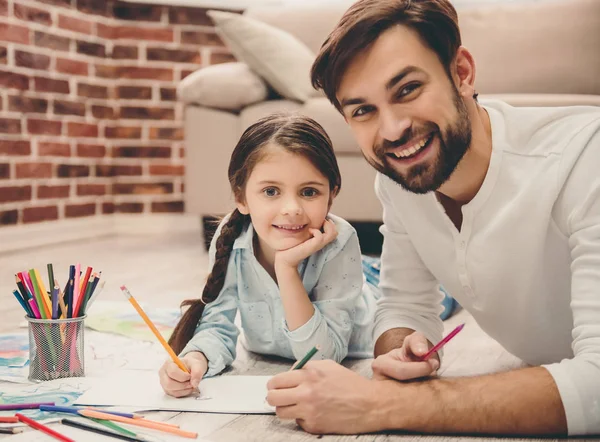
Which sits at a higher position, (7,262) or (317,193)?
(317,193)

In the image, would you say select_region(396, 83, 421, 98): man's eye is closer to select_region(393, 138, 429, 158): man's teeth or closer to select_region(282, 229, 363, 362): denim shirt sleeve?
select_region(393, 138, 429, 158): man's teeth

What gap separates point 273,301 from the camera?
1397mm

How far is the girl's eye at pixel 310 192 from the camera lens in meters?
1.32

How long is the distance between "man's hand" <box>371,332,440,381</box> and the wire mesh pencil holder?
1.79 ft

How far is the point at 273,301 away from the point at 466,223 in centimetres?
46

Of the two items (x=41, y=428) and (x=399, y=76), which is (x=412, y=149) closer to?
(x=399, y=76)

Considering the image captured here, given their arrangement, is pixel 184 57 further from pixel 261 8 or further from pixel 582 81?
pixel 582 81

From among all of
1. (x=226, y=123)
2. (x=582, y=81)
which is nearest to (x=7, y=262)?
(x=226, y=123)

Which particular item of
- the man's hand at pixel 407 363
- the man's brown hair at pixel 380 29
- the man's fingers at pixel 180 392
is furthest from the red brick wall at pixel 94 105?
the man's hand at pixel 407 363

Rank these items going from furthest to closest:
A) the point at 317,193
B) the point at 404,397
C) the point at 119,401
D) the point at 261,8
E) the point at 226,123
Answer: the point at 261,8 < the point at 226,123 < the point at 317,193 < the point at 119,401 < the point at 404,397

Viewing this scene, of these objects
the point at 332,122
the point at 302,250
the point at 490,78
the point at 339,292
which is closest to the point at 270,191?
the point at 302,250

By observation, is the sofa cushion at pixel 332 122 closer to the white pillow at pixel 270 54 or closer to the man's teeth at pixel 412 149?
the white pillow at pixel 270 54

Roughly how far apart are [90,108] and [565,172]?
2999 millimetres

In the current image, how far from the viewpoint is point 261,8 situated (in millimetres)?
3416
